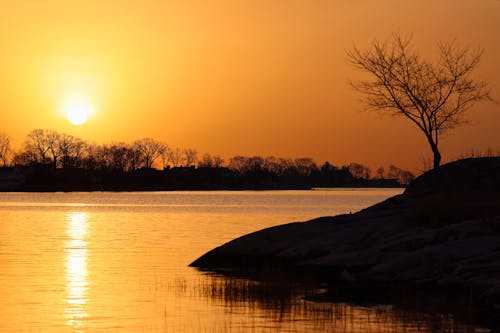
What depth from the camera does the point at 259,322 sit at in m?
23.7

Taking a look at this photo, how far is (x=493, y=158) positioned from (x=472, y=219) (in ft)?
28.4

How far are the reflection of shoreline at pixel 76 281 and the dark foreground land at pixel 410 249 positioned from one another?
16.8 feet

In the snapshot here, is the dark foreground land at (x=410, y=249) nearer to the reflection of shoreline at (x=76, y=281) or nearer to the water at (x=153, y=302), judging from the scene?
the water at (x=153, y=302)

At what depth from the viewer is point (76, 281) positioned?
33719mm

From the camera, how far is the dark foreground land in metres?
26.7

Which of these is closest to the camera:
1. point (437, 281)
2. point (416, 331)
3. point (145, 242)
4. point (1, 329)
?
point (416, 331)

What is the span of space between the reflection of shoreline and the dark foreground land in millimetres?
5129

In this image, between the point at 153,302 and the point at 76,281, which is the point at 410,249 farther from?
the point at 76,281

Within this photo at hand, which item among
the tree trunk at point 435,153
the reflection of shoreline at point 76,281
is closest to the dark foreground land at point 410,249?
the tree trunk at point 435,153

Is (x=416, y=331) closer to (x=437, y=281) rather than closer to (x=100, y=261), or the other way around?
(x=437, y=281)

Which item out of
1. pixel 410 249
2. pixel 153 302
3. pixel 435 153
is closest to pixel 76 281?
pixel 153 302

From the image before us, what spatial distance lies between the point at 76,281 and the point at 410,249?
462 inches

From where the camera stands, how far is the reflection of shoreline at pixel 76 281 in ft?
81.9

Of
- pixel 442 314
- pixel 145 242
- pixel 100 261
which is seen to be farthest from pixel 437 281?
pixel 145 242
